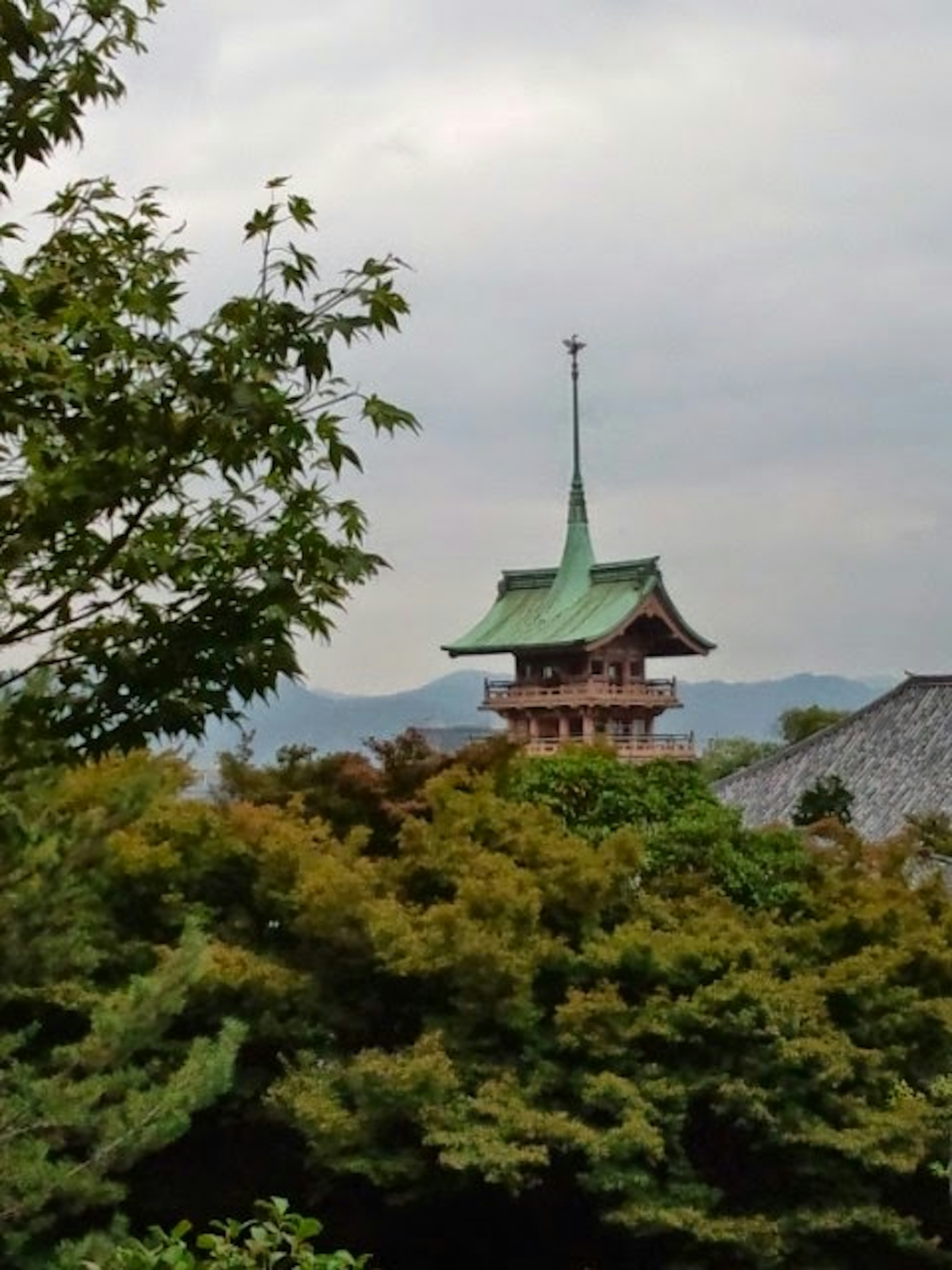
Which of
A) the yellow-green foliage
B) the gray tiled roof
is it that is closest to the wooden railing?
the gray tiled roof

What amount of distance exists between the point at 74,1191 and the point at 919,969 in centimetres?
491

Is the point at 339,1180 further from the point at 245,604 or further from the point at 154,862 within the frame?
the point at 245,604

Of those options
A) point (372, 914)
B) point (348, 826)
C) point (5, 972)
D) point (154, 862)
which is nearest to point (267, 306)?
point (5, 972)

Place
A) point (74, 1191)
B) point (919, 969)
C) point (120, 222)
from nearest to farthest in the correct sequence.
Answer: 1. point (120, 222)
2. point (74, 1191)
3. point (919, 969)

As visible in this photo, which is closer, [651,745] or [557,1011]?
[557,1011]

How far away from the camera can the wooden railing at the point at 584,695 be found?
2770 cm

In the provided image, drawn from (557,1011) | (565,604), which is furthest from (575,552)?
(557,1011)

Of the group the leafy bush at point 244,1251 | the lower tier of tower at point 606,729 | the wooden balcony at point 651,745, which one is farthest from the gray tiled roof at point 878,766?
the leafy bush at point 244,1251

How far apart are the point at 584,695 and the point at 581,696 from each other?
0.05 meters

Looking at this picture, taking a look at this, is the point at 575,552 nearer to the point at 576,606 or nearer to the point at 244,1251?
the point at 576,606

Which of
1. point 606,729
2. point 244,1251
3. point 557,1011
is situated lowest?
point 244,1251

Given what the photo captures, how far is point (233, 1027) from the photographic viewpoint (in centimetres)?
902

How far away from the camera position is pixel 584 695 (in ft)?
90.6

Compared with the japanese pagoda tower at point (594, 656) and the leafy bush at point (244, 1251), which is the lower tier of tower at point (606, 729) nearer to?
the japanese pagoda tower at point (594, 656)
